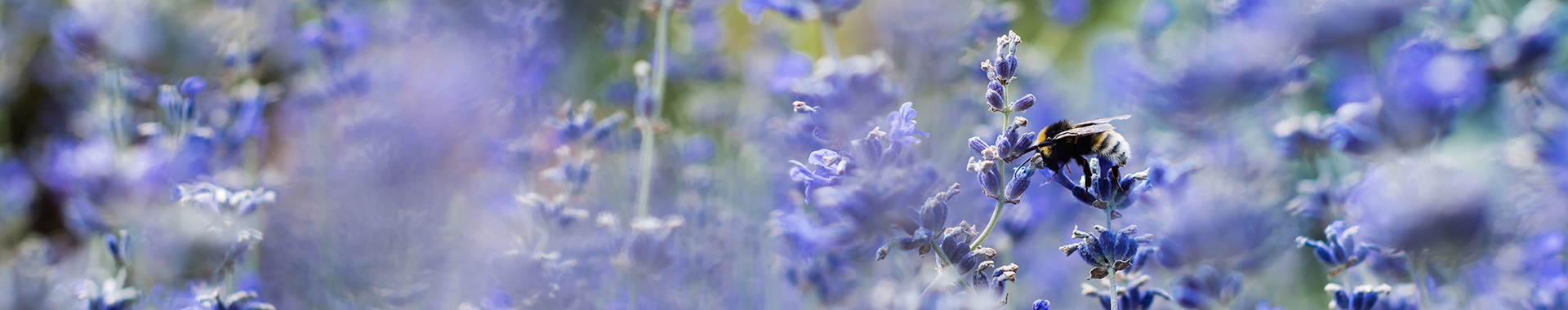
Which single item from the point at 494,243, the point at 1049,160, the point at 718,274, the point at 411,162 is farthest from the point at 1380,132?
the point at 411,162

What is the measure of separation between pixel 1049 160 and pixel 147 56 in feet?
5.56

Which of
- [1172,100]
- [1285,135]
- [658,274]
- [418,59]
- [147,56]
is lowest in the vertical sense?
[658,274]

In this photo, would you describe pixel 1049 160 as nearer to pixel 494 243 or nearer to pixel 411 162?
pixel 494 243

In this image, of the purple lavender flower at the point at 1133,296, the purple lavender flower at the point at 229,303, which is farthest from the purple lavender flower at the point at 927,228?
the purple lavender flower at the point at 229,303

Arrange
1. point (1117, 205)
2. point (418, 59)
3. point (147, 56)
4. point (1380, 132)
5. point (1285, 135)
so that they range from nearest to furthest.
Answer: point (1117, 205) → point (1380, 132) → point (1285, 135) → point (147, 56) → point (418, 59)

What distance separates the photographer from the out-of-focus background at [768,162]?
1010mm

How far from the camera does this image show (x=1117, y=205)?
82 cm

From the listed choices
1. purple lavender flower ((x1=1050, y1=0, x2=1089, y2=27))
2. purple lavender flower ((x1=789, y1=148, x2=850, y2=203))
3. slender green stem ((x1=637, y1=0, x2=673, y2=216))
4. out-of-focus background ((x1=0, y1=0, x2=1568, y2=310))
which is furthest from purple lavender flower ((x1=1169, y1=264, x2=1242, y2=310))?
purple lavender flower ((x1=1050, y1=0, x2=1089, y2=27))

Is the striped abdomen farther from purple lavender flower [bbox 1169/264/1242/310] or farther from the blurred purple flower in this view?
the blurred purple flower

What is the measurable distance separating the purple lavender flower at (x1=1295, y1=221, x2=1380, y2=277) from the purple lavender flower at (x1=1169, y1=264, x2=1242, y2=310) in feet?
0.27

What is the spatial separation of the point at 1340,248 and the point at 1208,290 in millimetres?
138

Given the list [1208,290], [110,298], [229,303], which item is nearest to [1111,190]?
[1208,290]

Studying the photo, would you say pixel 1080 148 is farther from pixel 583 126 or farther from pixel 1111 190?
pixel 583 126

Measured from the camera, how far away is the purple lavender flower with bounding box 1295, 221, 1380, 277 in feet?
3.07
